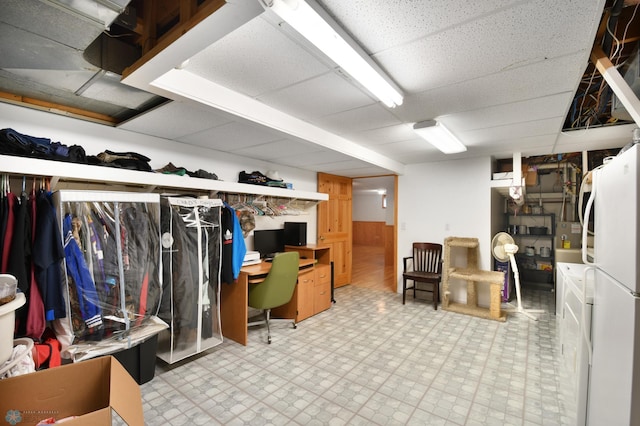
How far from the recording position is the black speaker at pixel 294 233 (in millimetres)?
4242

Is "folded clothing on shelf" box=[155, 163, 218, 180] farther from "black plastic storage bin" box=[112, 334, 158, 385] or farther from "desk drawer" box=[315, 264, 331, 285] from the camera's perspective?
"desk drawer" box=[315, 264, 331, 285]

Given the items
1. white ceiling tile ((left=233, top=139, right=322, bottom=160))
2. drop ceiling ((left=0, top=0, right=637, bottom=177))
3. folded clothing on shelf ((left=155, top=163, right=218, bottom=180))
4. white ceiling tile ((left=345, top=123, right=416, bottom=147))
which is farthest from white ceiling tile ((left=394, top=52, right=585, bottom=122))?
folded clothing on shelf ((left=155, top=163, right=218, bottom=180))

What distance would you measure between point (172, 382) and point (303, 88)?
2590mm

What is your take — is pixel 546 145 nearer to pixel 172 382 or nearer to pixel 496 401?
pixel 496 401

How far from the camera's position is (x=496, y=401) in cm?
210

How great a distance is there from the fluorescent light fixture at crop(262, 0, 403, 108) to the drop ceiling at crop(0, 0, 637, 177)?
0.18ft

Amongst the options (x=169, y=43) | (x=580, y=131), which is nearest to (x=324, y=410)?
(x=169, y=43)

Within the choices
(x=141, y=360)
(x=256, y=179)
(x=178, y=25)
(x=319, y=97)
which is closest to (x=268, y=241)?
(x=256, y=179)

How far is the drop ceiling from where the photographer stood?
1.27 meters

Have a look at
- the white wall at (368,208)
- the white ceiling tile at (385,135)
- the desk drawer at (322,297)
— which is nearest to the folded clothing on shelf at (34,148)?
the white ceiling tile at (385,135)

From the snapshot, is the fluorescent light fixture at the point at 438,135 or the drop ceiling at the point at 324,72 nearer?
the drop ceiling at the point at 324,72

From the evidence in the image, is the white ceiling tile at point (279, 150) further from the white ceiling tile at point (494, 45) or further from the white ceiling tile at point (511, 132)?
the white ceiling tile at point (511, 132)

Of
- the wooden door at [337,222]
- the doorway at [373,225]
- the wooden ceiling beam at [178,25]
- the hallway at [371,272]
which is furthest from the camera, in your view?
the doorway at [373,225]

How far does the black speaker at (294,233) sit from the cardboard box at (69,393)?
3.09m
